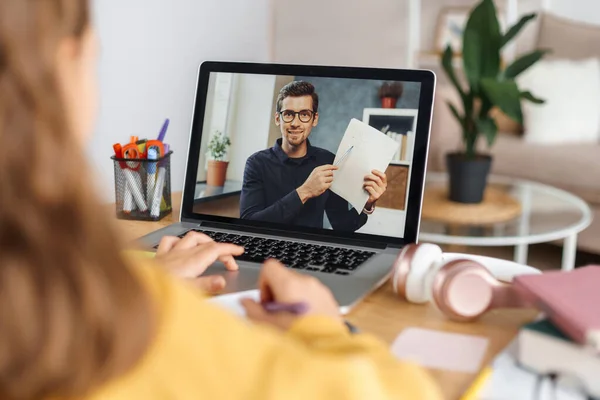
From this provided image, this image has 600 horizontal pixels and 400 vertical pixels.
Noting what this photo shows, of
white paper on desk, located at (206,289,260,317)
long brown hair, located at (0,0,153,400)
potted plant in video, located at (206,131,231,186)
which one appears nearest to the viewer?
long brown hair, located at (0,0,153,400)

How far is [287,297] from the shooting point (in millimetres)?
593

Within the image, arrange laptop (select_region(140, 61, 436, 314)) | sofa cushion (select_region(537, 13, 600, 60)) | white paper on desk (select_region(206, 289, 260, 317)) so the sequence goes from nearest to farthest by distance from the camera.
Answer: white paper on desk (select_region(206, 289, 260, 317)) → laptop (select_region(140, 61, 436, 314)) → sofa cushion (select_region(537, 13, 600, 60))

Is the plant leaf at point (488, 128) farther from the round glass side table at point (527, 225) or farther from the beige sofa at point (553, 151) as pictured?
the beige sofa at point (553, 151)

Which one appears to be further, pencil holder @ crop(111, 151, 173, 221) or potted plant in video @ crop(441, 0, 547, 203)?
potted plant in video @ crop(441, 0, 547, 203)

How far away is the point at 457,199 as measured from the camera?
193cm

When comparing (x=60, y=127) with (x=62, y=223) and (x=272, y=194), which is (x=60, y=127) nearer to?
(x=62, y=223)

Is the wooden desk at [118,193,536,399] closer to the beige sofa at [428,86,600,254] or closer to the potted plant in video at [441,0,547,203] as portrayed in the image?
the potted plant in video at [441,0,547,203]

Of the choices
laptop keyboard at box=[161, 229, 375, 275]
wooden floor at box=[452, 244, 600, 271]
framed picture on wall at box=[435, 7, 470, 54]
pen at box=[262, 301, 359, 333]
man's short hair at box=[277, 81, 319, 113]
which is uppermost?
framed picture on wall at box=[435, 7, 470, 54]

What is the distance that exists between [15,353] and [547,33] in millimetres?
3043

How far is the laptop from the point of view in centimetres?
95

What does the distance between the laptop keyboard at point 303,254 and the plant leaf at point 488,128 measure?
1.01 metres

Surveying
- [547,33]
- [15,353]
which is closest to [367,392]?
[15,353]

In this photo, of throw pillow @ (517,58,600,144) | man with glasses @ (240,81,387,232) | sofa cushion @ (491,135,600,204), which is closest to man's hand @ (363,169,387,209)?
man with glasses @ (240,81,387,232)

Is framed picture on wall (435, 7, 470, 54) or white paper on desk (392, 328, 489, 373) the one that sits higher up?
framed picture on wall (435, 7, 470, 54)
